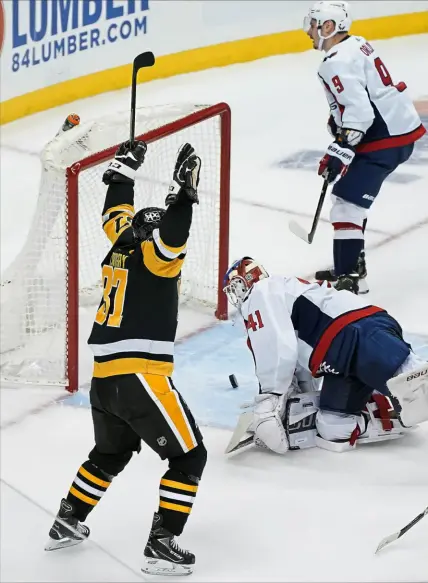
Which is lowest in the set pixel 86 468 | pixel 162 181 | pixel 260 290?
pixel 86 468

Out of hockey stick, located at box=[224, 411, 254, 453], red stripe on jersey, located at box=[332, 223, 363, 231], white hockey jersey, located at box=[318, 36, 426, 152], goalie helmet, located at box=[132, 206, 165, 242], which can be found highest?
white hockey jersey, located at box=[318, 36, 426, 152]

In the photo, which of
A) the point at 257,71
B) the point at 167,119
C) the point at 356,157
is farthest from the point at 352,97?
the point at 257,71

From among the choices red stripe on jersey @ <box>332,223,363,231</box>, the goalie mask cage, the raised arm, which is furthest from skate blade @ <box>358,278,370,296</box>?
the raised arm

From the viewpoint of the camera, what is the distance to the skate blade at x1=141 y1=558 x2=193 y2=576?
3254 mm

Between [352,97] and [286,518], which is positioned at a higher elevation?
[352,97]

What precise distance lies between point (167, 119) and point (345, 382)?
1.59 meters

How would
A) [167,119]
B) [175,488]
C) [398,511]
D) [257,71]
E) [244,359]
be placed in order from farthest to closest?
[257,71]
[167,119]
[244,359]
[398,511]
[175,488]

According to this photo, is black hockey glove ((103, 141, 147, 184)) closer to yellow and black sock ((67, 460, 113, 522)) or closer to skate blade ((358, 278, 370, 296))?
yellow and black sock ((67, 460, 113, 522))

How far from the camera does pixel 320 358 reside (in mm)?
3801

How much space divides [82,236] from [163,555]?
198 cm

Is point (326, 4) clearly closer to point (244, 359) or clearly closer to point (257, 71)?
point (244, 359)

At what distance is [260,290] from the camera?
12.6 feet

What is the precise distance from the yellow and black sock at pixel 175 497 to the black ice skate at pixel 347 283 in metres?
1.81

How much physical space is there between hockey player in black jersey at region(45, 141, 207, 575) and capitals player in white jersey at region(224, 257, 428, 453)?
1.89ft
